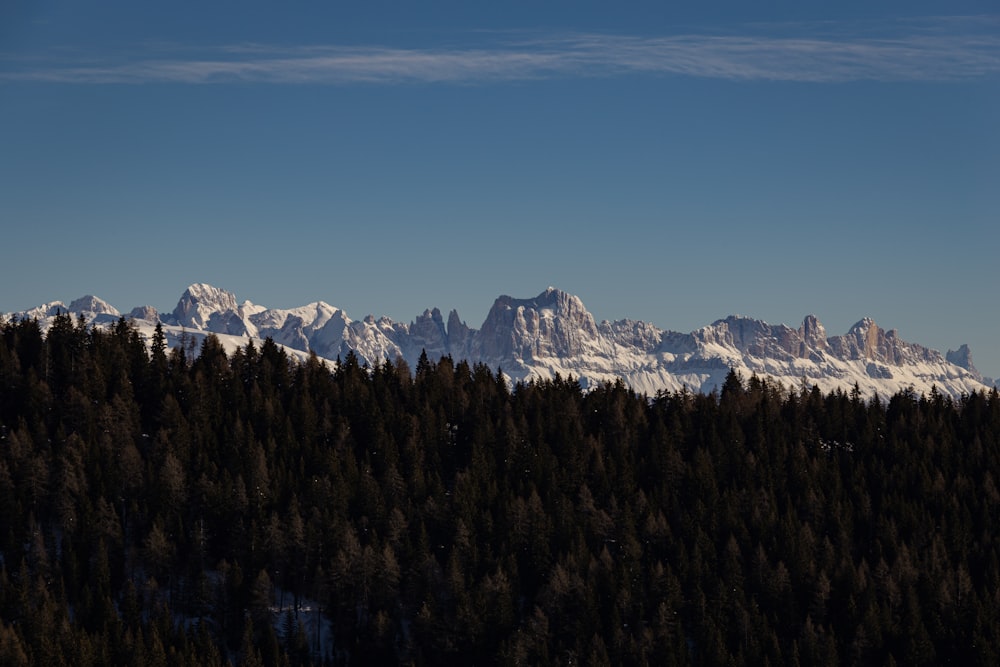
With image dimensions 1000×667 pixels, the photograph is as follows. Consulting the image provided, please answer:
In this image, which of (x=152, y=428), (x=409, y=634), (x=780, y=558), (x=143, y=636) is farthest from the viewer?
(x=152, y=428)

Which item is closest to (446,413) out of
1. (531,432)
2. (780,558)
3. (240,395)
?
(531,432)

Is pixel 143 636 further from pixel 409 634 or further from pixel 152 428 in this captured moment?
pixel 152 428

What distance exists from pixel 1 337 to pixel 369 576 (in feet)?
253

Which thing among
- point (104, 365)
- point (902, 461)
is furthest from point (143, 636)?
point (902, 461)

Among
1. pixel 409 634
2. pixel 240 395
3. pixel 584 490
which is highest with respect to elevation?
pixel 240 395

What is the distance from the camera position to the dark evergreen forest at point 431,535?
486 feet

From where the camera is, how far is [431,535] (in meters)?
167

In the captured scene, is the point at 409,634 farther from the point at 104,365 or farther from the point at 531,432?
the point at 104,365

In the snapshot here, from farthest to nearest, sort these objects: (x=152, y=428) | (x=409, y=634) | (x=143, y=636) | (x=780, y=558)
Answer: (x=152, y=428), (x=780, y=558), (x=409, y=634), (x=143, y=636)

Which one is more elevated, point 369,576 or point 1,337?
point 1,337

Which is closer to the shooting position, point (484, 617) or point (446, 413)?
point (484, 617)

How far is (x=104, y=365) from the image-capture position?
190375 mm

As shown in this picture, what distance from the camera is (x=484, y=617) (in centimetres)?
15200

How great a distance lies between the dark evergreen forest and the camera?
486 ft
